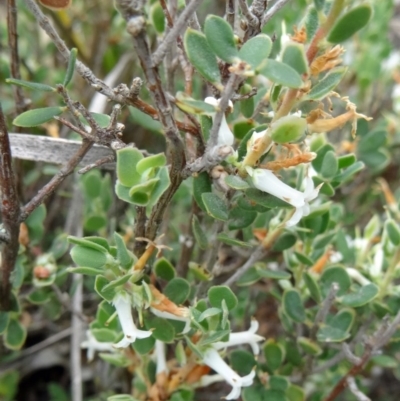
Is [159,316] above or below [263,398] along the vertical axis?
above

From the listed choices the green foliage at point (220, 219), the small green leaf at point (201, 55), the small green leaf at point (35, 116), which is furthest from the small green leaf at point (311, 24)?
the small green leaf at point (35, 116)

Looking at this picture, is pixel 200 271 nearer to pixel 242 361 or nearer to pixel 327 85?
pixel 242 361

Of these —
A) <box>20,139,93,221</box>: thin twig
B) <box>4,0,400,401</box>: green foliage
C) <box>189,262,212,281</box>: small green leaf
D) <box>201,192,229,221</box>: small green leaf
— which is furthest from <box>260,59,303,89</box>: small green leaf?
<box>189,262,212,281</box>: small green leaf

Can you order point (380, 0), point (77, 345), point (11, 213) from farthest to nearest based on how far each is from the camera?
point (380, 0) < point (77, 345) < point (11, 213)

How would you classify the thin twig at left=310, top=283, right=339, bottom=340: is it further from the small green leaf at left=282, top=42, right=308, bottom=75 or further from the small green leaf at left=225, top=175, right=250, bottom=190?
the small green leaf at left=282, top=42, right=308, bottom=75

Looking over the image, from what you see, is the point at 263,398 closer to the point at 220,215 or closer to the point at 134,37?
the point at 220,215

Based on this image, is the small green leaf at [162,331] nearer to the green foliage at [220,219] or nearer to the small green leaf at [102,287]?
the green foliage at [220,219]

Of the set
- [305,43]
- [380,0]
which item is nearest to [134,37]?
[305,43]
